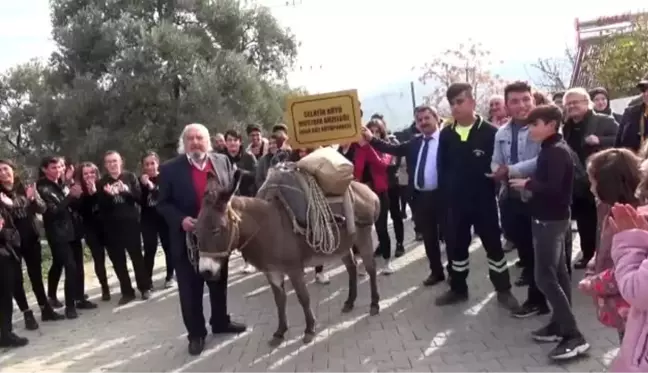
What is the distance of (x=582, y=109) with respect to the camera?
6.91 metres

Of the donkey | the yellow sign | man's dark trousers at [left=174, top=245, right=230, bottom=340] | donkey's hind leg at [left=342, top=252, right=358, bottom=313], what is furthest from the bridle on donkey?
the yellow sign

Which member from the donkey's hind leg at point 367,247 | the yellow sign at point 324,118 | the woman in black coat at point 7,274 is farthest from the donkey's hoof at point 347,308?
the woman in black coat at point 7,274

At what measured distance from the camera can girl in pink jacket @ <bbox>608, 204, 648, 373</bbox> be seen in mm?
2574

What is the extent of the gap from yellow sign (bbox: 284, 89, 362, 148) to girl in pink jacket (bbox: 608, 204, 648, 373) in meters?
4.48

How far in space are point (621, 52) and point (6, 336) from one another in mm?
17910

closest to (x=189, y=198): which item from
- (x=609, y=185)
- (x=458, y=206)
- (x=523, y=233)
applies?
(x=458, y=206)

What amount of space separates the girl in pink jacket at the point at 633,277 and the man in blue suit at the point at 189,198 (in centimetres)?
383

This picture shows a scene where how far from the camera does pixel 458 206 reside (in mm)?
6426

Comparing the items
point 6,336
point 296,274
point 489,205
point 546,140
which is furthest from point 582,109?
point 6,336

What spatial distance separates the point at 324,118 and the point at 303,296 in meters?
2.00

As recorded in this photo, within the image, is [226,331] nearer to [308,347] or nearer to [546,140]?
[308,347]

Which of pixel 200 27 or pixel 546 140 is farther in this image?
pixel 200 27

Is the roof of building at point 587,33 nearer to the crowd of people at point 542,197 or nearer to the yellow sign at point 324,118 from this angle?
the crowd of people at point 542,197

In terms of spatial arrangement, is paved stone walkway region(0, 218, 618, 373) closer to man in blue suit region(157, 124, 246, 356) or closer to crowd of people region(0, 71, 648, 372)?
crowd of people region(0, 71, 648, 372)
